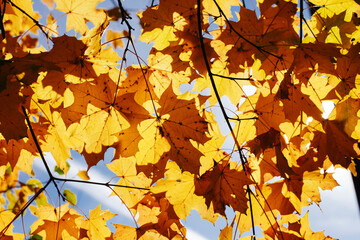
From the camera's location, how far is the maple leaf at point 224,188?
1.49 meters

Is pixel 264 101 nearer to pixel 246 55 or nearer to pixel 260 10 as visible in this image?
pixel 246 55

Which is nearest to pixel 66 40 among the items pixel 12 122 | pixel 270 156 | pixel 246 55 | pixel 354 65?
pixel 12 122

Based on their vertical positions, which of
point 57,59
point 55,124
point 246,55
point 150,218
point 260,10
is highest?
point 260,10

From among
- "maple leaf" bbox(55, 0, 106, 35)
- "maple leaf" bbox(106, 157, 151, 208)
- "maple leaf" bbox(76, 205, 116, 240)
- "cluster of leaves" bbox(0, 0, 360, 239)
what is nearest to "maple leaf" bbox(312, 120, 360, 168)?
"cluster of leaves" bbox(0, 0, 360, 239)

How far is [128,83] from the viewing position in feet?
4.98

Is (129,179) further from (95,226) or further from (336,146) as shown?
(336,146)

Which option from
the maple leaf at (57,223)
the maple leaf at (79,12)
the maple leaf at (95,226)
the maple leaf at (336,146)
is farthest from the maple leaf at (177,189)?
the maple leaf at (79,12)

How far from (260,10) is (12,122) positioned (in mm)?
1291

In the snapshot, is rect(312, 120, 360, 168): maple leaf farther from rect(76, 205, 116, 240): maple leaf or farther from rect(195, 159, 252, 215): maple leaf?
rect(76, 205, 116, 240): maple leaf

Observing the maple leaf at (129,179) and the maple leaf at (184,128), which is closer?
the maple leaf at (184,128)

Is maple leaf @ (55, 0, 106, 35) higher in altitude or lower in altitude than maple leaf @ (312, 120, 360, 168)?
higher

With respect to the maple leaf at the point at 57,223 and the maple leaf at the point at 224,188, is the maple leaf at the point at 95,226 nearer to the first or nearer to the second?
the maple leaf at the point at 57,223

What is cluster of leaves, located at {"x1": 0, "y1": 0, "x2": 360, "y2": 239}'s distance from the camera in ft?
4.57

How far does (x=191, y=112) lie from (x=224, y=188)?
45 cm
